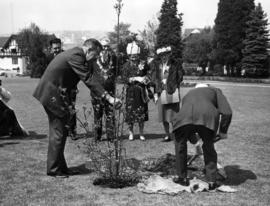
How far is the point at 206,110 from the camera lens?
5.37 m

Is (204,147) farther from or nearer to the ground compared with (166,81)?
nearer to the ground

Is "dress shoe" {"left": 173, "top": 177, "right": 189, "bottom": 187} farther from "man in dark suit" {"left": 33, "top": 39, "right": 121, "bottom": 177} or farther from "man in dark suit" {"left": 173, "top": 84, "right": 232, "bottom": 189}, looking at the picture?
"man in dark suit" {"left": 33, "top": 39, "right": 121, "bottom": 177}

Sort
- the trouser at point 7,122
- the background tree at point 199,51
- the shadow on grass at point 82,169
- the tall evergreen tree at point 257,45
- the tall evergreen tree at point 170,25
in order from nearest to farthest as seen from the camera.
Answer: the shadow on grass at point 82,169 < the trouser at point 7,122 < the tall evergreen tree at point 257,45 < the tall evergreen tree at point 170,25 < the background tree at point 199,51

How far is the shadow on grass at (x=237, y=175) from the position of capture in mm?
6002

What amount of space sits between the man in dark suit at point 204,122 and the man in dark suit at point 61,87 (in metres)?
1.43

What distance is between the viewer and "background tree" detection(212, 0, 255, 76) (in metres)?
54.8

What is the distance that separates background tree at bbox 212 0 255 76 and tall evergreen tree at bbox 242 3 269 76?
331cm

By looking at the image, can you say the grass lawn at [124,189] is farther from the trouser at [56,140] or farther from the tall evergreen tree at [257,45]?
the tall evergreen tree at [257,45]

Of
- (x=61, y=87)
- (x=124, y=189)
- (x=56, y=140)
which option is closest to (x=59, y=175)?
(x=56, y=140)

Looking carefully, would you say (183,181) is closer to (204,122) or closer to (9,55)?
(204,122)

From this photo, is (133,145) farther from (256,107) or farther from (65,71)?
(256,107)

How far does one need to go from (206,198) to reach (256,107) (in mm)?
12488

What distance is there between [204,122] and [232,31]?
52.1 metres

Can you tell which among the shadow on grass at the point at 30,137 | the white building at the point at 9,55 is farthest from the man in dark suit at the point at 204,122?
the white building at the point at 9,55
